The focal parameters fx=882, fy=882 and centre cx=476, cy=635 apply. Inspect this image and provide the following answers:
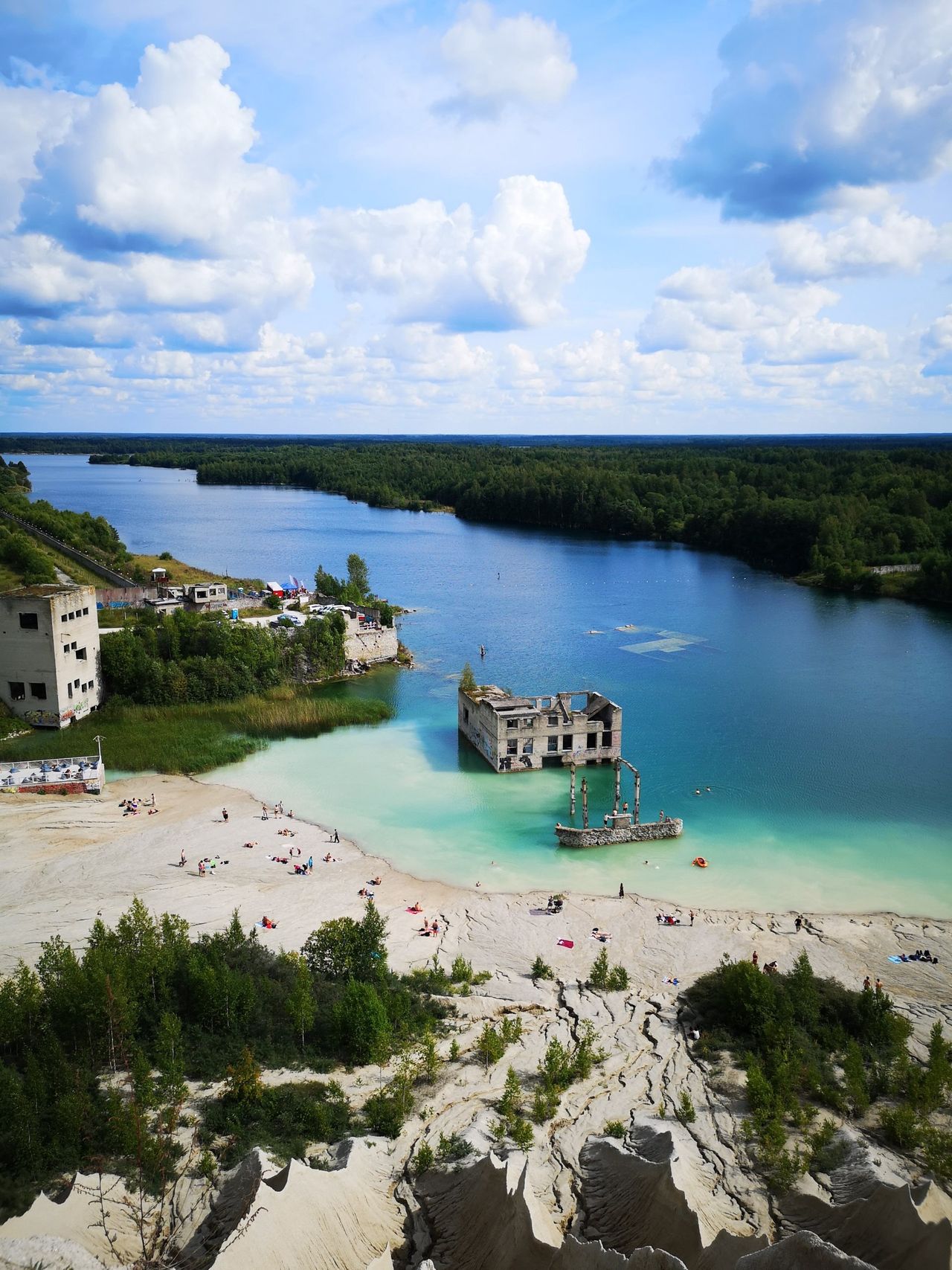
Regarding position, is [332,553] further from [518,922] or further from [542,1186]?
[542,1186]

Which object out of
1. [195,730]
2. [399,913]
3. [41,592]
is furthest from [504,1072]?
[41,592]

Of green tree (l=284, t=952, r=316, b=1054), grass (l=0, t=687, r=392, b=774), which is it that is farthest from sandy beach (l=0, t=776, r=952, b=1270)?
grass (l=0, t=687, r=392, b=774)

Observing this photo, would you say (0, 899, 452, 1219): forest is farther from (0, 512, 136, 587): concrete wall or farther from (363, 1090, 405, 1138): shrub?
(0, 512, 136, 587): concrete wall

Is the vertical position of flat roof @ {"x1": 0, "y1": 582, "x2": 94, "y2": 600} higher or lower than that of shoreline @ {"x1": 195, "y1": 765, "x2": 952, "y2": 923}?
higher

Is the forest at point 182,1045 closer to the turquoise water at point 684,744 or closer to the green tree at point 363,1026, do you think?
the green tree at point 363,1026

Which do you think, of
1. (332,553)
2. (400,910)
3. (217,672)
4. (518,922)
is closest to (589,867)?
(518,922)

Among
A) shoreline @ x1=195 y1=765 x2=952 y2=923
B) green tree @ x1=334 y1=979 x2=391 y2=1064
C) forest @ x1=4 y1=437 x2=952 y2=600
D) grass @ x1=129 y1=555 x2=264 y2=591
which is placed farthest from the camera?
forest @ x1=4 y1=437 x2=952 y2=600

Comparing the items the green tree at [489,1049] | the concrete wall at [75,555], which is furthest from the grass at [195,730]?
the concrete wall at [75,555]
